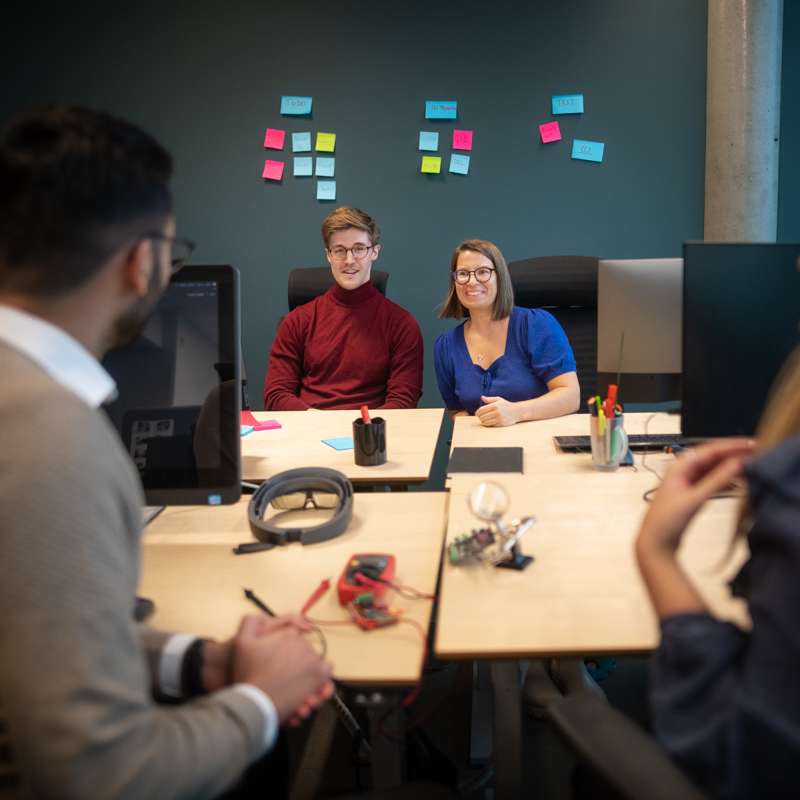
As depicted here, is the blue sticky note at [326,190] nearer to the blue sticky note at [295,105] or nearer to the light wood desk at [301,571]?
the blue sticky note at [295,105]

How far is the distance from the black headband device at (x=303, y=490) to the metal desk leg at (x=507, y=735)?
14.5 inches

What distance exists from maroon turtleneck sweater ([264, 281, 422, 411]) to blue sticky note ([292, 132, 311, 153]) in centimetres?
112

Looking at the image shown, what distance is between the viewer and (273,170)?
11.4ft

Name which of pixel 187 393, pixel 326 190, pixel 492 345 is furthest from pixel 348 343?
pixel 187 393

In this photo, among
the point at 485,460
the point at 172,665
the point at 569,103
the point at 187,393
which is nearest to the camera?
the point at 172,665

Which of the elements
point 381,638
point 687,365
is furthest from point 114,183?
point 687,365

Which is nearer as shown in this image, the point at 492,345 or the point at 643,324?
the point at 643,324

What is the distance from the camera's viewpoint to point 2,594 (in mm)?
527

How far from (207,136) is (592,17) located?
6.84ft

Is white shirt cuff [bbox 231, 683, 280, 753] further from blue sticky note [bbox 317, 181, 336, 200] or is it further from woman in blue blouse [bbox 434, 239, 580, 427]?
blue sticky note [bbox 317, 181, 336, 200]

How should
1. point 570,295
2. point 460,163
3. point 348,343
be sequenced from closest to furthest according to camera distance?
point 570,295 → point 348,343 → point 460,163

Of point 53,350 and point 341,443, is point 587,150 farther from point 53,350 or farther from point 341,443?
point 53,350

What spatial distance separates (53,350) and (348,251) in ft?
6.80

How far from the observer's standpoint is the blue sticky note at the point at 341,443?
68.6 inches
